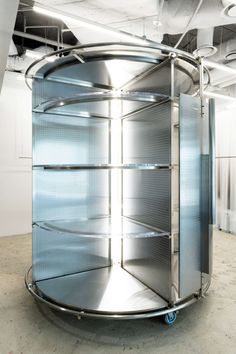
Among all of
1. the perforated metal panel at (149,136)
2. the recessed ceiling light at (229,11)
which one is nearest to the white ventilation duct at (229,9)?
the recessed ceiling light at (229,11)

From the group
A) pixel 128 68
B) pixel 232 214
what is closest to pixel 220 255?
pixel 232 214

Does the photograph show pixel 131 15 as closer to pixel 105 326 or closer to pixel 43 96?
pixel 43 96

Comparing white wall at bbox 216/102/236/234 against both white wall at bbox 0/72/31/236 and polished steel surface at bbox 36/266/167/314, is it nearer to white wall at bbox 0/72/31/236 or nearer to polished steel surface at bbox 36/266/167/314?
polished steel surface at bbox 36/266/167/314

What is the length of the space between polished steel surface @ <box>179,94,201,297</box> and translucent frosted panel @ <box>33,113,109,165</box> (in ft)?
3.55

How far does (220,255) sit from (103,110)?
2.61m

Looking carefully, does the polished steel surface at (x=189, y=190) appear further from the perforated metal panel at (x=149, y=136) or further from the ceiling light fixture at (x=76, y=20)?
the ceiling light fixture at (x=76, y=20)

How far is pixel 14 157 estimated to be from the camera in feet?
14.3

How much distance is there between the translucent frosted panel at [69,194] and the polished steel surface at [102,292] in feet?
2.02

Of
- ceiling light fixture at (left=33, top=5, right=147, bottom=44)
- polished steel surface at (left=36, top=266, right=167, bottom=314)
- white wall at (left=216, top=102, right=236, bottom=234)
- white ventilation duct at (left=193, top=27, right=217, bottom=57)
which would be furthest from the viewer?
white wall at (left=216, top=102, right=236, bottom=234)

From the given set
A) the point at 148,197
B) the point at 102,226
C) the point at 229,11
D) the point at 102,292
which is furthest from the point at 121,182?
the point at 229,11

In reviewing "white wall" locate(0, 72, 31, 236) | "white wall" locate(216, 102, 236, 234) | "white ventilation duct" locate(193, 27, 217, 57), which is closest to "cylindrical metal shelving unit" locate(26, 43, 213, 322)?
"white ventilation duct" locate(193, 27, 217, 57)

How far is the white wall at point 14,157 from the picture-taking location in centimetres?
426

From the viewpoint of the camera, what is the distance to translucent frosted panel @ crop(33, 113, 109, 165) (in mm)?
2385

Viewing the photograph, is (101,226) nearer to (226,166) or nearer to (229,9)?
(229,9)
